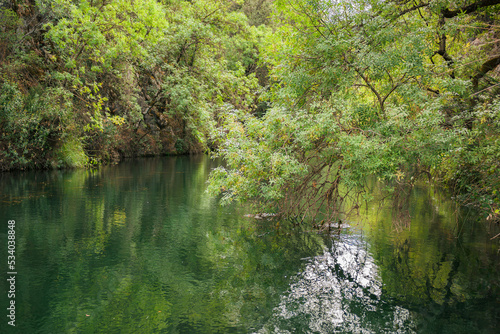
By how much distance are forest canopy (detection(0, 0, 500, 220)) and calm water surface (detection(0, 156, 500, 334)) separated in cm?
113

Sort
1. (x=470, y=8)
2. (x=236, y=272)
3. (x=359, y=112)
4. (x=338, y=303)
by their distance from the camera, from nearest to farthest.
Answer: (x=338, y=303) < (x=236, y=272) < (x=359, y=112) < (x=470, y=8)

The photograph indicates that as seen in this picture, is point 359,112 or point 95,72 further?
point 95,72

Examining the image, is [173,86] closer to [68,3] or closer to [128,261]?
[68,3]

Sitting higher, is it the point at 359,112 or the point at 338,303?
the point at 359,112

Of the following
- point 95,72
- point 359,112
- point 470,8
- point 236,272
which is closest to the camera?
point 236,272

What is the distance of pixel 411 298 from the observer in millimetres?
7395

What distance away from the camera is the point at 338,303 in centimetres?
712

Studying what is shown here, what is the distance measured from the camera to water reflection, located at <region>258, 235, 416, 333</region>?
20.6ft

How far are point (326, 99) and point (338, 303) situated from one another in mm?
4953

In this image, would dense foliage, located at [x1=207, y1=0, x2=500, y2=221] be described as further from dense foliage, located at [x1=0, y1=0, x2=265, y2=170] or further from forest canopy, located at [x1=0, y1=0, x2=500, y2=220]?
dense foliage, located at [x1=0, y1=0, x2=265, y2=170]

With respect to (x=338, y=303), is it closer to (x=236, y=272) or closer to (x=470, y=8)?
(x=236, y=272)

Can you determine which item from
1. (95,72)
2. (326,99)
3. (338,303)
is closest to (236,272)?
(338,303)

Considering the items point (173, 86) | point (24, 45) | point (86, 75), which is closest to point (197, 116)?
point (173, 86)

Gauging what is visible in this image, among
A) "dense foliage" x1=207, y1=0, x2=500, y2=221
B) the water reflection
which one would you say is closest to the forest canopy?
"dense foliage" x1=207, y1=0, x2=500, y2=221
